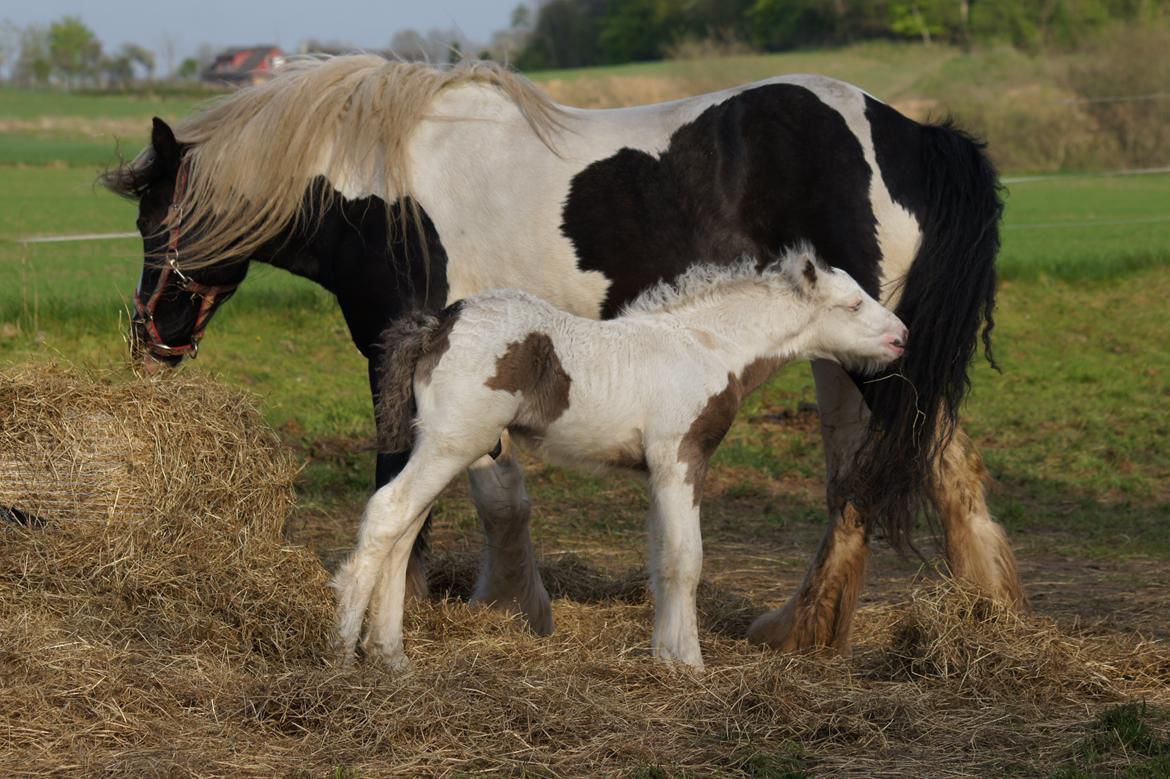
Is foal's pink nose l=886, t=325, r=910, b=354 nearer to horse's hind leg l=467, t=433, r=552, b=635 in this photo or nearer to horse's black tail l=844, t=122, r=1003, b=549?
horse's black tail l=844, t=122, r=1003, b=549

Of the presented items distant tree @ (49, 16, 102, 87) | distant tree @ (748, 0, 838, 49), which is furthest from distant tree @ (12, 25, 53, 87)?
distant tree @ (748, 0, 838, 49)

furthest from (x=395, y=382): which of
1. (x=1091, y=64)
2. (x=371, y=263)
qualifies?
(x=1091, y=64)

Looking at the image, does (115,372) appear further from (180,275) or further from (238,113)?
(238,113)

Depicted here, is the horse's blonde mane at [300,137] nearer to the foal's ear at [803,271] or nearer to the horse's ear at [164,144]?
the horse's ear at [164,144]

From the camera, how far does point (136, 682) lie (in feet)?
13.5

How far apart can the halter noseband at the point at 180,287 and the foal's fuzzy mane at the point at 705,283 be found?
186 centimetres

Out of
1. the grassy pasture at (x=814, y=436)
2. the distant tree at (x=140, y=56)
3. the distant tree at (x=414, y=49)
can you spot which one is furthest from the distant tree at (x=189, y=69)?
the distant tree at (x=414, y=49)

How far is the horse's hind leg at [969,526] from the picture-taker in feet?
17.2

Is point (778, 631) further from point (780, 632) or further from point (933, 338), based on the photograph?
point (933, 338)

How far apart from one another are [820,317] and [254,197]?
7.33ft

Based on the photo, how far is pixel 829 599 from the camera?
17.2 ft

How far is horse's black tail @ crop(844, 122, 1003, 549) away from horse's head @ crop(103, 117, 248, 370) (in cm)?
266

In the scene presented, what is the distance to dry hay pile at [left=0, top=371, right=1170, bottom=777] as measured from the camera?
12.4ft

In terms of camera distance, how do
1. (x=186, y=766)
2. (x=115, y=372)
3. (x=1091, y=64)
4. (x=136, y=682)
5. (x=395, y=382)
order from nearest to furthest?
(x=186, y=766), (x=136, y=682), (x=395, y=382), (x=115, y=372), (x=1091, y=64)
